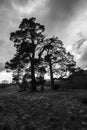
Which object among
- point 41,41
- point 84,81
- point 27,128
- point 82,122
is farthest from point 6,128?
point 84,81

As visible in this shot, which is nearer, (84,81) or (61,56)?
(61,56)

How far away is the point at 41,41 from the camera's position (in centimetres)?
2672

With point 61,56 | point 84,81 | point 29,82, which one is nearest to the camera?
point 29,82

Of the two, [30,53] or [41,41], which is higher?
[41,41]

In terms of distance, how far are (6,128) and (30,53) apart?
21.5 meters

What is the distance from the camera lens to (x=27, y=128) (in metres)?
5.62

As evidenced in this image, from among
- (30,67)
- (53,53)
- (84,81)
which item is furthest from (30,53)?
(84,81)

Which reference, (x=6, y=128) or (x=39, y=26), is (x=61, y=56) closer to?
(x=39, y=26)

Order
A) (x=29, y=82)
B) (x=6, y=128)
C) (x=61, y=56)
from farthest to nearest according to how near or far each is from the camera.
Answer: (x=61, y=56)
(x=29, y=82)
(x=6, y=128)

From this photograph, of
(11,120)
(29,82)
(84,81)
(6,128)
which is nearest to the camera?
(6,128)

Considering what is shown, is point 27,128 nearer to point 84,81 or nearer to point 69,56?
point 69,56

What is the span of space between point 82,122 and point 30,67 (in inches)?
816

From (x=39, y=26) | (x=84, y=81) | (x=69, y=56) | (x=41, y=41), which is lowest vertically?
(x=84, y=81)

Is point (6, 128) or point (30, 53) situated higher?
point (30, 53)
